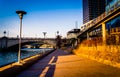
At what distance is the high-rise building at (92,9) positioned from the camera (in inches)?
6304

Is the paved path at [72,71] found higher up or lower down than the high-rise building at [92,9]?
lower down

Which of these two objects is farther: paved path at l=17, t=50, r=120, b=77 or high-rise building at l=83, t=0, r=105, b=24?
high-rise building at l=83, t=0, r=105, b=24

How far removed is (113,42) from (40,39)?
265 ft

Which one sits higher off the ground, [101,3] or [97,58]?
[101,3]

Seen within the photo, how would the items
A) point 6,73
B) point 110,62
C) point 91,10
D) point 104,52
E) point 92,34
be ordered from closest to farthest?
point 6,73, point 110,62, point 104,52, point 92,34, point 91,10

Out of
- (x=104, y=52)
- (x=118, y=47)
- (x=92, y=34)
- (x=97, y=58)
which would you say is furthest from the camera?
(x=92, y=34)

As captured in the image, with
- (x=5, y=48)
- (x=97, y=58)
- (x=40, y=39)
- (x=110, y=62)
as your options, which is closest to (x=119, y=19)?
(x=97, y=58)

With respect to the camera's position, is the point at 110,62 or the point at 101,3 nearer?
the point at 110,62

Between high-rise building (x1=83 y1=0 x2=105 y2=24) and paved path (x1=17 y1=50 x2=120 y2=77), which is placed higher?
high-rise building (x1=83 y1=0 x2=105 y2=24)

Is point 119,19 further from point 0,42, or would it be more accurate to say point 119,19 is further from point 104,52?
point 0,42

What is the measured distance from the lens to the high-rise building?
160 meters

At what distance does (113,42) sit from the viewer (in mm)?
15055

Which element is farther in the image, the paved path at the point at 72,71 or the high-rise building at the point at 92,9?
the high-rise building at the point at 92,9

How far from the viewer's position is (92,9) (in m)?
163
